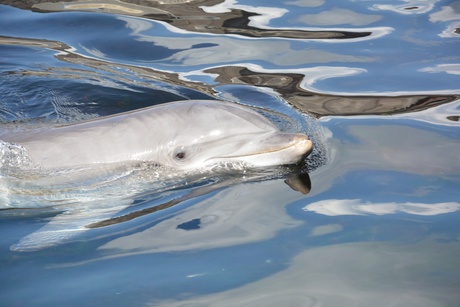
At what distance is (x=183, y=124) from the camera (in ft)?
23.2

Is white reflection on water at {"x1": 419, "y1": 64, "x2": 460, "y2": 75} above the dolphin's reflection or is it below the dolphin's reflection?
above

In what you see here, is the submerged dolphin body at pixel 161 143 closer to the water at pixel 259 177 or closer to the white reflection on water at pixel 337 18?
the water at pixel 259 177

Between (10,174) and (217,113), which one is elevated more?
(217,113)

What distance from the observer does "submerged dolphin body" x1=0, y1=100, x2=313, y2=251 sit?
668 centimetres

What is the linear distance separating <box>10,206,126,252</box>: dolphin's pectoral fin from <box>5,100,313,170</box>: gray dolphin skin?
0.66m

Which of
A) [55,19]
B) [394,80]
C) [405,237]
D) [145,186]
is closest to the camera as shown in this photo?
[405,237]

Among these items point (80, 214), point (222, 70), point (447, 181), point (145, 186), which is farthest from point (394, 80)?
point (80, 214)

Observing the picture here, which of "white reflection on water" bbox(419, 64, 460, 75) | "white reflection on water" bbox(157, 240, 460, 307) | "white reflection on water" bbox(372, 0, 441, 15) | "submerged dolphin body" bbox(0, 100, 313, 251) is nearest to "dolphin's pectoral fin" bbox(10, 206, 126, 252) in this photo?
"submerged dolphin body" bbox(0, 100, 313, 251)

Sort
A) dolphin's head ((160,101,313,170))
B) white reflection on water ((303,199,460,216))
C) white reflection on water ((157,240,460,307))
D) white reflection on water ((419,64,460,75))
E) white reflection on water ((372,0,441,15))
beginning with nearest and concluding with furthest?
white reflection on water ((157,240,460,307)) → white reflection on water ((303,199,460,216)) → dolphin's head ((160,101,313,170)) → white reflection on water ((419,64,460,75)) → white reflection on water ((372,0,441,15))

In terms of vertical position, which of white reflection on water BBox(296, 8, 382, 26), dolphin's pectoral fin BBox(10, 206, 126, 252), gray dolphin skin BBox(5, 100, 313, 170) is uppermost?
white reflection on water BBox(296, 8, 382, 26)

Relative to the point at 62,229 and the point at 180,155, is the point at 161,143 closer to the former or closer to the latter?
the point at 180,155

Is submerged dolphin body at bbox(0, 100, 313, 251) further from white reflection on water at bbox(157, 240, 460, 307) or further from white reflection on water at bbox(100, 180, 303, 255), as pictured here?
white reflection on water at bbox(157, 240, 460, 307)

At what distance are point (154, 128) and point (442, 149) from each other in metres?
2.63

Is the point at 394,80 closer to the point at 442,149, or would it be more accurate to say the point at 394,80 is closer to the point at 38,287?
the point at 442,149
